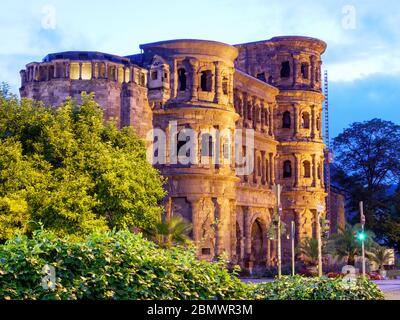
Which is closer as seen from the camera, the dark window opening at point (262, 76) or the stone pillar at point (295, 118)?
the stone pillar at point (295, 118)

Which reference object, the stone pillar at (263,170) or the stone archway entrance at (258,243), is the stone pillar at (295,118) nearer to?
the stone pillar at (263,170)

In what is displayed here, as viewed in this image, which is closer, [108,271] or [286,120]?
[108,271]

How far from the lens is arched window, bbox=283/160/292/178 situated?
6350cm

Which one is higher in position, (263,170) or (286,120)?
(286,120)

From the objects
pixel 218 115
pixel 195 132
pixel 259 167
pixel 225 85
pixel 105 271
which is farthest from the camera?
pixel 259 167

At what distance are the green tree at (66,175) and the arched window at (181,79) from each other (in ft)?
42.5

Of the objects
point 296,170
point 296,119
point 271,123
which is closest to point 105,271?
point 271,123

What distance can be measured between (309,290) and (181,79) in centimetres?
3273

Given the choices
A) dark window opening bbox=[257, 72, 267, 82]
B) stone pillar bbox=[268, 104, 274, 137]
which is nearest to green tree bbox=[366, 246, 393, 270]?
stone pillar bbox=[268, 104, 274, 137]

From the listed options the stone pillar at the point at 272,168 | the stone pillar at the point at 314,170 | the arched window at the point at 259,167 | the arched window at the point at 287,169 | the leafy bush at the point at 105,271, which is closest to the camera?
the leafy bush at the point at 105,271

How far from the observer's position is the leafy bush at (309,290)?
16.0m

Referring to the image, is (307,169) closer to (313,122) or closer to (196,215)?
(313,122)

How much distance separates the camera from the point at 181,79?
157 feet

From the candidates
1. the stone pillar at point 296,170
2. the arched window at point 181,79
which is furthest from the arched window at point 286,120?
the arched window at point 181,79
